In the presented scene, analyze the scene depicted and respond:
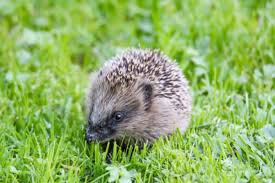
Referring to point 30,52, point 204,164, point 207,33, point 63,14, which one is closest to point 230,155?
point 204,164

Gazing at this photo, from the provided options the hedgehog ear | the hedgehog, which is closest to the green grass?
the hedgehog

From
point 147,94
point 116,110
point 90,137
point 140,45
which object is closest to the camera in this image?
point 90,137

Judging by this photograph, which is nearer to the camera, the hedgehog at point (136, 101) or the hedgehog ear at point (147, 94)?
the hedgehog at point (136, 101)

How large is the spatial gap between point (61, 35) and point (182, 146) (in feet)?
8.49

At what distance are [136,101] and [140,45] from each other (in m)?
1.34

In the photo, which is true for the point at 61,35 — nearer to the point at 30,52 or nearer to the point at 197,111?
the point at 30,52

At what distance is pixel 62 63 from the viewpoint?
6.01 metres

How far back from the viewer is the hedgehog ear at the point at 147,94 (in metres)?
4.76

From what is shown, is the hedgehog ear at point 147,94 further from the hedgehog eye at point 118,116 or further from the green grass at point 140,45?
the green grass at point 140,45

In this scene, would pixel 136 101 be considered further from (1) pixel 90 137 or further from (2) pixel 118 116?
(1) pixel 90 137

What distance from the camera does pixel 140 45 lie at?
5.95m

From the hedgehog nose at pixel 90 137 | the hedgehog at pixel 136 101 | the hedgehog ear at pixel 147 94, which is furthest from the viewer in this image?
the hedgehog ear at pixel 147 94

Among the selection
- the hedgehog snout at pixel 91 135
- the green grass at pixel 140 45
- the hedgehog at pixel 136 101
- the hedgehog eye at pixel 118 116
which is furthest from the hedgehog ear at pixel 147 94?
the hedgehog snout at pixel 91 135

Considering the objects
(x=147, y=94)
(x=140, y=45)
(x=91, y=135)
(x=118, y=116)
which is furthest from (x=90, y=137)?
(x=140, y=45)
